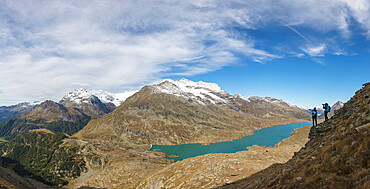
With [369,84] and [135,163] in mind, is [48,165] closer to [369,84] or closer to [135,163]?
[135,163]

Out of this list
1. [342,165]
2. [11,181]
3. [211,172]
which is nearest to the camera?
[342,165]

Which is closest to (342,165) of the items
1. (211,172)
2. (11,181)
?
(211,172)

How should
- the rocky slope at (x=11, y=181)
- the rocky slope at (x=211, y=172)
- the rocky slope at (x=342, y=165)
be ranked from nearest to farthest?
the rocky slope at (x=342, y=165) → the rocky slope at (x=211, y=172) → the rocky slope at (x=11, y=181)

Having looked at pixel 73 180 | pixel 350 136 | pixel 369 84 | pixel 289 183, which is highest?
pixel 369 84

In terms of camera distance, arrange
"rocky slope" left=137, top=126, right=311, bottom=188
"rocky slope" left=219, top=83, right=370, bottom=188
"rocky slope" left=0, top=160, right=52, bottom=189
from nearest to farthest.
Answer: "rocky slope" left=219, top=83, right=370, bottom=188 → "rocky slope" left=137, top=126, right=311, bottom=188 → "rocky slope" left=0, top=160, right=52, bottom=189

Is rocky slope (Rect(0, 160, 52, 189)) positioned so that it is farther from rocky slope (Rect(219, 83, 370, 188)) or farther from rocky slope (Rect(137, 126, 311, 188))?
rocky slope (Rect(219, 83, 370, 188))

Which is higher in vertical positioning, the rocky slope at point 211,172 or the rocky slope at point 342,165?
the rocky slope at point 342,165

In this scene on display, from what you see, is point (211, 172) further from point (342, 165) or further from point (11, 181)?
point (11, 181)

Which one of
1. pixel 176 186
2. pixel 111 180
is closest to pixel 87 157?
pixel 111 180

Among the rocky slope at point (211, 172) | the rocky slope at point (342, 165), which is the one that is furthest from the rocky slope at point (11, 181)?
the rocky slope at point (342, 165)

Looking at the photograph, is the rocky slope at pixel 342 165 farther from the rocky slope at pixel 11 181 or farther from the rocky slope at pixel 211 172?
the rocky slope at pixel 11 181

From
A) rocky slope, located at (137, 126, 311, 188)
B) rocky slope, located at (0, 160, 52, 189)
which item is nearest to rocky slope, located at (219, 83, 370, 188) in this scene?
rocky slope, located at (137, 126, 311, 188)
